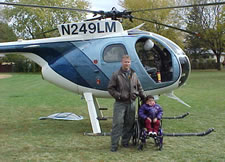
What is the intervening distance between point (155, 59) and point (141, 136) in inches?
98.8

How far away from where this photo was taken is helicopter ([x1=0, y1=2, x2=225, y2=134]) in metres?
7.25

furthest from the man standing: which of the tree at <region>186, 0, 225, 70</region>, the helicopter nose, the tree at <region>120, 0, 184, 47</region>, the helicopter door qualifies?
the tree at <region>186, 0, 225, 70</region>

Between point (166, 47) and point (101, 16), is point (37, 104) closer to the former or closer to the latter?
point (101, 16)

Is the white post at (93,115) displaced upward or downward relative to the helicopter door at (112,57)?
downward

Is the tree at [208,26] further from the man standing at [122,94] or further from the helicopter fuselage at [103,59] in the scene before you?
the man standing at [122,94]

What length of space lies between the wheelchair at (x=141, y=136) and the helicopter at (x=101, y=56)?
4.13 feet

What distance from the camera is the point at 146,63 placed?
7.53 m

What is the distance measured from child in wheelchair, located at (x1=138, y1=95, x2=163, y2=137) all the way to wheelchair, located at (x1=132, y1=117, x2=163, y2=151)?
74 mm

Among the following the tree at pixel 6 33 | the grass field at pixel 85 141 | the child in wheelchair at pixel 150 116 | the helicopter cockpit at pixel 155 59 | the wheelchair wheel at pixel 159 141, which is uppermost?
the tree at pixel 6 33

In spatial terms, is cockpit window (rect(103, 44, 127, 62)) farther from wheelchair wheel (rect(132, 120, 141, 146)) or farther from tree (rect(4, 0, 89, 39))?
tree (rect(4, 0, 89, 39))

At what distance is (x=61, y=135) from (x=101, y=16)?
10.4 ft

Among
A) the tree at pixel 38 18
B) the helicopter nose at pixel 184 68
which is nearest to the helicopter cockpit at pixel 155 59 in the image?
the helicopter nose at pixel 184 68

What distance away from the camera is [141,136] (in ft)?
18.9

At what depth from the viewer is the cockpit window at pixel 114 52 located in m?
7.27
